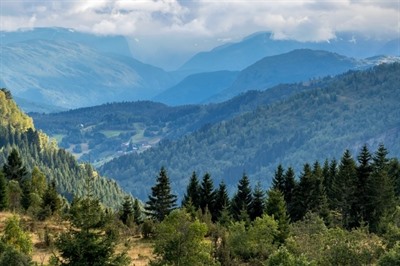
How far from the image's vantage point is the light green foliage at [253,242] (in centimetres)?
5291

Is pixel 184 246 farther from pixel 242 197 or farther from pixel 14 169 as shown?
pixel 14 169

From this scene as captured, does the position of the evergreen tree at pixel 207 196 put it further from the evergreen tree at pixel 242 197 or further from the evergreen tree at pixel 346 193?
the evergreen tree at pixel 346 193

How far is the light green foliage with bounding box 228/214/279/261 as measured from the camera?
52.9 meters

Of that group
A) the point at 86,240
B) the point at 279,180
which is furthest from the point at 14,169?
the point at 86,240

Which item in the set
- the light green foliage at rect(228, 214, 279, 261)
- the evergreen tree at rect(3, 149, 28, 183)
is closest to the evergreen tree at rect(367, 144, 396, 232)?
the light green foliage at rect(228, 214, 279, 261)

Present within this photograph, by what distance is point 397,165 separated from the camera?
111312 millimetres

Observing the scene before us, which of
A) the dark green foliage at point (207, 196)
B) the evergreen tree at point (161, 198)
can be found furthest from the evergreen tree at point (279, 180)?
the evergreen tree at point (161, 198)

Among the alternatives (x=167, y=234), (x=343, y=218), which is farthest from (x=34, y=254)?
(x=343, y=218)

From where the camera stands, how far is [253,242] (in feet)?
174

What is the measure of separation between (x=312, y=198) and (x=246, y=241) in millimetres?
42430

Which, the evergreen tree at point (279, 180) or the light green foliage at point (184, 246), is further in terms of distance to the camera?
the evergreen tree at point (279, 180)

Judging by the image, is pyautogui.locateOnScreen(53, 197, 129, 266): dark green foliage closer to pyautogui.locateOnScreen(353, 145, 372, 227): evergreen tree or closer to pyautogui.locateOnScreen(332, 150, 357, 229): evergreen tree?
pyautogui.locateOnScreen(332, 150, 357, 229): evergreen tree

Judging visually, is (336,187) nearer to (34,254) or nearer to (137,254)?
(137,254)

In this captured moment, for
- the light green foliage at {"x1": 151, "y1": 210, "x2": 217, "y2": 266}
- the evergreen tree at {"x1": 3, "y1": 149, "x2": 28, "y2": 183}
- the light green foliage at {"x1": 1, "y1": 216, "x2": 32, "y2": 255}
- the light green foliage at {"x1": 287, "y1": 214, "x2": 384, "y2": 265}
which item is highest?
the evergreen tree at {"x1": 3, "y1": 149, "x2": 28, "y2": 183}
